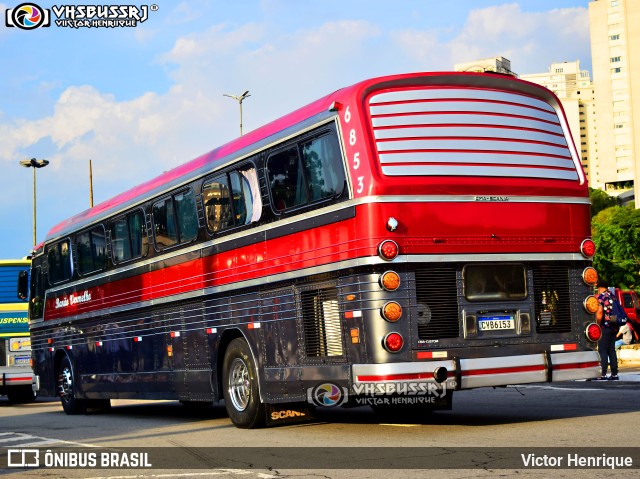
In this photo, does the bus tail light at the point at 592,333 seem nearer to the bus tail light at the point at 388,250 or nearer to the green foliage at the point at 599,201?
the bus tail light at the point at 388,250

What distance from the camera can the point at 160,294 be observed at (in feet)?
51.0

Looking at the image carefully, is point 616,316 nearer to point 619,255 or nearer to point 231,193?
point 231,193

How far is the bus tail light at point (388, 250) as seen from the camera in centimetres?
1055

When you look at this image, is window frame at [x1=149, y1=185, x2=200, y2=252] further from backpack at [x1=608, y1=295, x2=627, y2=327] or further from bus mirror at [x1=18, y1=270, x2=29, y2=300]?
backpack at [x1=608, y1=295, x2=627, y2=327]

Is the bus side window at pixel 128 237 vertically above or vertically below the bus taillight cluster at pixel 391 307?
above

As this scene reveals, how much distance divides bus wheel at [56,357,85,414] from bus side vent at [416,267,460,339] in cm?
1050

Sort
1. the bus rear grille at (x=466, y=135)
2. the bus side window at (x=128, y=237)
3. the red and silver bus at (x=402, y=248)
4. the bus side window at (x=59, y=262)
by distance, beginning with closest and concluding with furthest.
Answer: the red and silver bus at (x=402, y=248)
the bus rear grille at (x=466, y=135)
the bus side window at (x=128, y=237)
the bus side window at (x=59, y=262)

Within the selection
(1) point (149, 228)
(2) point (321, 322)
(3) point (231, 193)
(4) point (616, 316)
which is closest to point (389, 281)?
(2) point (321, 322)

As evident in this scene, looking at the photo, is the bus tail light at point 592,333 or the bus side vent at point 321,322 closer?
the bus side vent at point 321,322

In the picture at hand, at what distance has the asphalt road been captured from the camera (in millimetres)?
8664

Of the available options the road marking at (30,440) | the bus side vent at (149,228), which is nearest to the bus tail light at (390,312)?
the road marking at (30,440)

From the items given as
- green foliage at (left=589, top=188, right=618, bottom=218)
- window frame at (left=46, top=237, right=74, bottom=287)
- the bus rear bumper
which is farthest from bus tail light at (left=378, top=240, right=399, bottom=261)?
green foliage at (left=589, top=188, right=618, bottom=218)

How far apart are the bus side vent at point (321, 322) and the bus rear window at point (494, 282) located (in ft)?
4.60

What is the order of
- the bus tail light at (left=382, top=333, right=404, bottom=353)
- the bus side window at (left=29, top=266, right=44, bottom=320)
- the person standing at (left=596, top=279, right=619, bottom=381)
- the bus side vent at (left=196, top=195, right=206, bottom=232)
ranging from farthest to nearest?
1. the bus side window at (left=29, top=266, right=44, bottom=320)
2. the person standing at (left=596, top=279, right=619, bottom=381)
3. the bus side vent at (left=196, top=195, right=206, bottom=232)
4. the bus tail light at (left=382, top=333, right=404, bottom=353)
